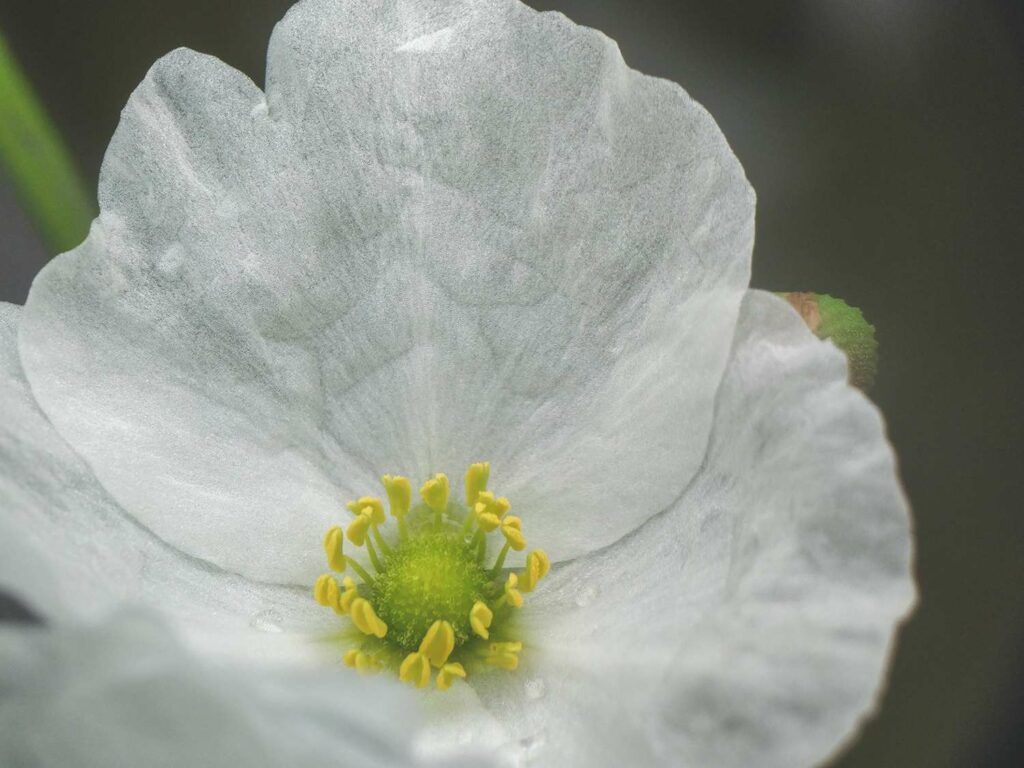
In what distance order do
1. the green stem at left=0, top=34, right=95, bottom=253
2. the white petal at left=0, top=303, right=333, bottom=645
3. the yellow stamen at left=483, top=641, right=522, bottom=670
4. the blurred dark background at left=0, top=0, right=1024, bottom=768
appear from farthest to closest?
1. the blurred dark background at left=0, top=0, right=1024, bottom=768
2. the green stem at left=0, top=34, right=95, bottom=253
3. the yellow stamen at left=483, top=641, right=522, bottom=670
4. the white petal at left=0, top=303, right=333, bottom=645

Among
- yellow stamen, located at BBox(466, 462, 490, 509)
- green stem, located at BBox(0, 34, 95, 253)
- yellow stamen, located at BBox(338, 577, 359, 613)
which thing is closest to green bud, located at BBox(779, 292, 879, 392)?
yellow stamen, located at BBox(466, 462, 490, 509)

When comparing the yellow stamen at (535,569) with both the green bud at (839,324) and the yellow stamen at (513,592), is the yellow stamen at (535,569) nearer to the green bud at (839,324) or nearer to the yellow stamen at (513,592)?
the yellow stamen at (513,592)

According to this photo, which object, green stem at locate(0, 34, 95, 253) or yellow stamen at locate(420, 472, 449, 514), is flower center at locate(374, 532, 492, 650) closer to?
yellow stamen at locate(420, 472, 449, 514)

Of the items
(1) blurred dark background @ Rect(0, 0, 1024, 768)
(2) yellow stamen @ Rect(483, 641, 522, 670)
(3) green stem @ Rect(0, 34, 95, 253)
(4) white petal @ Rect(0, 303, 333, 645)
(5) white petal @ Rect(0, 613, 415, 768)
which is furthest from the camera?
(1) blurred dark background @ Rect(0, 0, 1024, 768)

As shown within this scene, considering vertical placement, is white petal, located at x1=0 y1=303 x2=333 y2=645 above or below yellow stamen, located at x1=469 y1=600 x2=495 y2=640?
above

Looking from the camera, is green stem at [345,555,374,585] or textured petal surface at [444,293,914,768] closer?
textured petal surface at [444,293,914,768]

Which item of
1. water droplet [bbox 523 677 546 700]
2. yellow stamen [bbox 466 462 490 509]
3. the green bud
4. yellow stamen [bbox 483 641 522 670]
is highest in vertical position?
the green bud

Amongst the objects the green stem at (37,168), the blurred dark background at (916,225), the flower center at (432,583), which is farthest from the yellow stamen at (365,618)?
the blurred dark background at (916,225)
